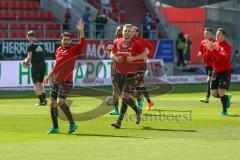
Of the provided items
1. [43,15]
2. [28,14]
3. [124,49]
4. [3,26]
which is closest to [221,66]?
[124,49]

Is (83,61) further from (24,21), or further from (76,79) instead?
(24,21)

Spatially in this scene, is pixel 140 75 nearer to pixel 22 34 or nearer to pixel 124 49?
pixel 124 49

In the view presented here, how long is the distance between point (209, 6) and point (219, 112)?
88.8ft

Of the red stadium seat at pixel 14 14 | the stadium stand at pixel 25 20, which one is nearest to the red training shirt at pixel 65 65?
the stadium stand at pixel 25 20

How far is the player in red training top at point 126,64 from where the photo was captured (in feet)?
57.3

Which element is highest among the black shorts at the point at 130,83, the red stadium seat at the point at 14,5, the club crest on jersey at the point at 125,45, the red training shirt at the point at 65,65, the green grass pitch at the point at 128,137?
the red stadium seat at the point at 14,5

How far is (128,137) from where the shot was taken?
15.8 metres

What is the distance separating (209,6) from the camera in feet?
158

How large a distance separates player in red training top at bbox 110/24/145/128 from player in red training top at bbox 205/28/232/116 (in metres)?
2.89

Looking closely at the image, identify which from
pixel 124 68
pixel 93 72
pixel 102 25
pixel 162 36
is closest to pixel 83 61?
pixel 93 72

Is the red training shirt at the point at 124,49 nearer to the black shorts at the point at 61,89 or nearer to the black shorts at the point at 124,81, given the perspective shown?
the black shorts at the point at 124,81

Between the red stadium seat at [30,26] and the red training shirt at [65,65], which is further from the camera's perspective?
the red stadium seat at [30,26]

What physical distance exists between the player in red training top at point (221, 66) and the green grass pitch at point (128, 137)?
51 centimetres

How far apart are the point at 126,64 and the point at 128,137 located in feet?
10.2
